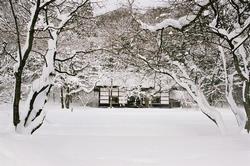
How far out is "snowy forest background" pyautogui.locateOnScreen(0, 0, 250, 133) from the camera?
12.8 m

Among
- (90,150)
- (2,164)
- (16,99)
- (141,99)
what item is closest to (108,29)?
(16,99)

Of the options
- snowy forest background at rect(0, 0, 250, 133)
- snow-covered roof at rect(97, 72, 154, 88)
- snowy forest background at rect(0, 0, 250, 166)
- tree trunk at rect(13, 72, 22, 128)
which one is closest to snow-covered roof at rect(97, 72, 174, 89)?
snow-covered roof at rect(97, 72, 154, 88)

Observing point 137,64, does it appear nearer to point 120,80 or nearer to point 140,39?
point 140,39

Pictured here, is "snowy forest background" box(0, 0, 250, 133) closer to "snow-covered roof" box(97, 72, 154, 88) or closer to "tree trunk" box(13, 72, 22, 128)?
"tree trunk" box(13, 72, 22, 128)

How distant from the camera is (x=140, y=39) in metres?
17.0

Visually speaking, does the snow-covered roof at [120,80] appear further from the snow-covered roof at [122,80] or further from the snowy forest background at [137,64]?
the snowy forest background at [137,64]

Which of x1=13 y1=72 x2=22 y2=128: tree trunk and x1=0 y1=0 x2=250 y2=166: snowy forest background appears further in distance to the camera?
x1=13 y1=72 x2=22 y2=128: tree trunk

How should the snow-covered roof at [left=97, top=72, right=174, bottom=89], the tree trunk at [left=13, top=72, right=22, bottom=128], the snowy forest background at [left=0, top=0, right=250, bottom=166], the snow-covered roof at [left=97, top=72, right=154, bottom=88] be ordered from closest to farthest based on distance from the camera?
the snowy forest background at [left=0, top=0, right=250, bottom=166] → the tree trunk at [left=13, top=72, right=22, bottom=128] → the snow-covered roof at [left=97, top=72, right=174, bottom=89] → the snow-covered roof at [left=97, top=72, right=154, bottom=88]

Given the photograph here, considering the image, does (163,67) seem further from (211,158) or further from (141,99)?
(141,99)

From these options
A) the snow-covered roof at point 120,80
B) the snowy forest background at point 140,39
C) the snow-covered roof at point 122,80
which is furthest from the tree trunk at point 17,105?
the snow-covered roof at point 120,80

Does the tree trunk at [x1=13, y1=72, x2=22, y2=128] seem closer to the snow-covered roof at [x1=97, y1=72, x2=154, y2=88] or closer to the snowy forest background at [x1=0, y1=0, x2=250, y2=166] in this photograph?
the snowy forest background at [x1=0, y1=0, x2=250, y2=166]

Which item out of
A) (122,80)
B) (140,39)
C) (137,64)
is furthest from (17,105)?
(122,80)

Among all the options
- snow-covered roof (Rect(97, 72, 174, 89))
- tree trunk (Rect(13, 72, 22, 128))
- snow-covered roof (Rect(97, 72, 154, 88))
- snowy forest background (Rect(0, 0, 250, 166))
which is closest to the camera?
snowy forest background (Rect(0, 0, 250, 166))

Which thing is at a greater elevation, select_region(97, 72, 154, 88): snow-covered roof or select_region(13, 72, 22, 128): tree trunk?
select_region(97, 72, 154, 88): snow-covered roof
